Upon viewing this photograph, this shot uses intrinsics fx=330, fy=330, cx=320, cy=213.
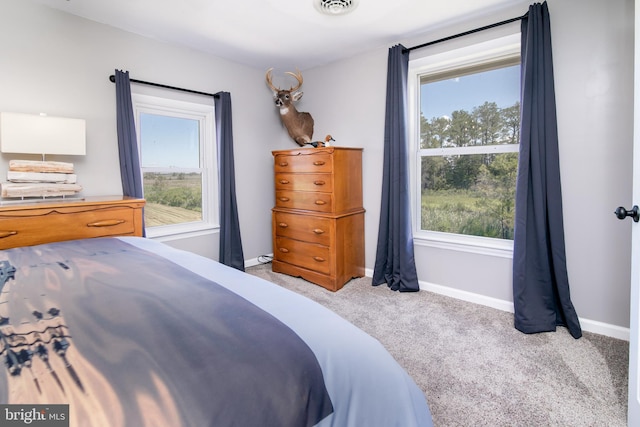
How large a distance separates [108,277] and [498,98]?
301 cm

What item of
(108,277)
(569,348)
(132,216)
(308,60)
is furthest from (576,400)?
(308,60)

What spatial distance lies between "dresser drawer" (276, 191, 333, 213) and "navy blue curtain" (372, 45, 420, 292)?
0.56 meters

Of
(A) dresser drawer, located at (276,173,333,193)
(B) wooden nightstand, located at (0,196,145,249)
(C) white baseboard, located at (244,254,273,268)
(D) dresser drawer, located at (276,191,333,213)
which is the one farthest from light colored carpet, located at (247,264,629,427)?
(B) wooden nightstand, located at (0,196,145,249)

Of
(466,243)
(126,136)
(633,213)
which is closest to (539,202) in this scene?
(466,243)

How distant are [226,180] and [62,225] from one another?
168 cm

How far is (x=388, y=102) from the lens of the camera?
3.15 m

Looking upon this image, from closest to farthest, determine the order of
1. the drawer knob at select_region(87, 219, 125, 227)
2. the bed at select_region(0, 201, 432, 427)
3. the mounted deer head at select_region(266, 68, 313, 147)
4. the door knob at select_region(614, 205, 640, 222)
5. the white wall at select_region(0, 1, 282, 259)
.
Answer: the bed at select_region(0, 201, 432, 427)
the door knob at select_region(614, 205, 640, 222)
the drawer knob at select_region(87, 219, 125, 227)
the white wall at select_region(0, 1, 282, 259)
the mounted deer head at select_region(266, 68, 313, 147)

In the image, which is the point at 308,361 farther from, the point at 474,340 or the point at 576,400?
the point at 474,340

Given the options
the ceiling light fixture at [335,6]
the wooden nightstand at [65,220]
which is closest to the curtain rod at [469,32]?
the ceiling light fixture at [335,6]

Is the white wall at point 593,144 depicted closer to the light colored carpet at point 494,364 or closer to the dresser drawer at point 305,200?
the light colored carpet at point 494,364

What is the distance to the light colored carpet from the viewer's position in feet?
5.13

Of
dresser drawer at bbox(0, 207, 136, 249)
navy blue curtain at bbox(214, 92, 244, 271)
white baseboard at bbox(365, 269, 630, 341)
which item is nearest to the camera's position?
dresser drawer at bbox(0, 207, 136, 249)

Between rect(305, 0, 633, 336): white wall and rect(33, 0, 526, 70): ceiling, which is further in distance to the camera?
rect(33, 0, 526, 70): ceiling

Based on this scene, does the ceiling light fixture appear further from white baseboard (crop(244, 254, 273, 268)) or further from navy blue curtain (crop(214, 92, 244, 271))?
white baseboard (crop(244, 254, 273, 268))
